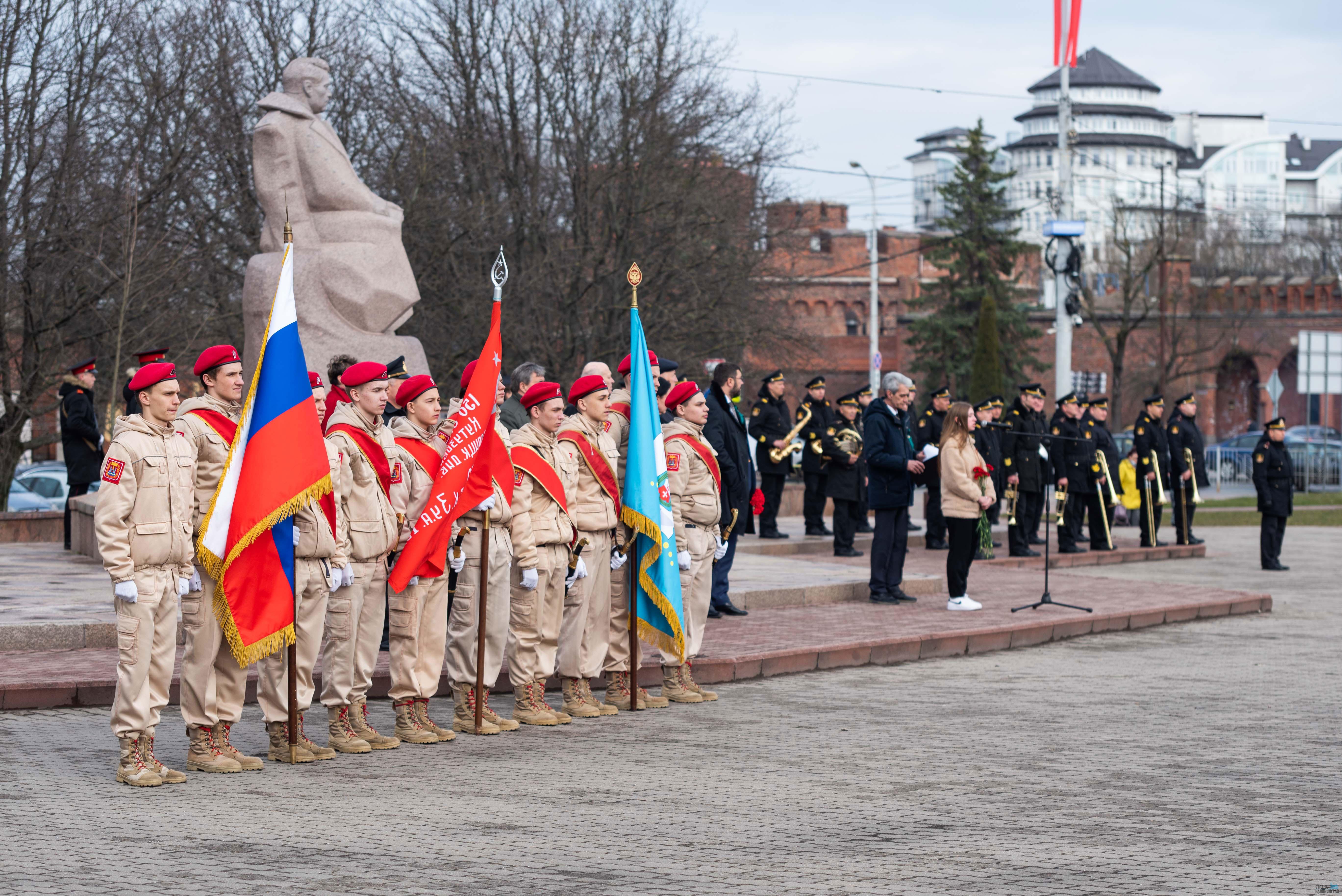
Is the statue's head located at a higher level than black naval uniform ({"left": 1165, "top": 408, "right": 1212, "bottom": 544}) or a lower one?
higher

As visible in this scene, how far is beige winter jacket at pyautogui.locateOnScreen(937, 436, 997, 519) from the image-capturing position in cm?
1421

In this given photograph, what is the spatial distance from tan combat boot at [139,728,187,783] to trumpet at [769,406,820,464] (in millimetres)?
12248

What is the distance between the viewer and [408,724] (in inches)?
352

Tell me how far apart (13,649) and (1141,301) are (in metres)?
64.4

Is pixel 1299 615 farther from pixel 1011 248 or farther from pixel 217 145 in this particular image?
pixel 1011 248

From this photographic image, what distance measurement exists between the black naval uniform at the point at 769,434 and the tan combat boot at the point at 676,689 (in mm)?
8533

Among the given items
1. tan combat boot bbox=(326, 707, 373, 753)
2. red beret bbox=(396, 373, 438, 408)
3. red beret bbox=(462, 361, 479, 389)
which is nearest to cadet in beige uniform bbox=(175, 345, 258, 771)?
tan combat boot bbox=(326, 707, 373, 753)

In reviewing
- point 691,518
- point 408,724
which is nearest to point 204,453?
point 408,724

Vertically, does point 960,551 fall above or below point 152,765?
above

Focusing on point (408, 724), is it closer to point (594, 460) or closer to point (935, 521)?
point (594, 460)

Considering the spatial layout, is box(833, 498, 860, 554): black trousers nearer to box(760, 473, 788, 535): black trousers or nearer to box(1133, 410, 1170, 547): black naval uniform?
box(760, 473, 788, 535): black trousers

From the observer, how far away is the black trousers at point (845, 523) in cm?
1889

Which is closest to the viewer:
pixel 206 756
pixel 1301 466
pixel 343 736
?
pixel 206 756

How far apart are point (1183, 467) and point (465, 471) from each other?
15.1 m
